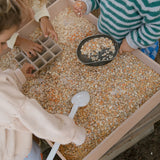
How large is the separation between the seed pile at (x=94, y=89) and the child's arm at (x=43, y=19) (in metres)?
0.12

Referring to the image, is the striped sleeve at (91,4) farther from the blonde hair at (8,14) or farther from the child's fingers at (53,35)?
the blonde hair at (8,14)

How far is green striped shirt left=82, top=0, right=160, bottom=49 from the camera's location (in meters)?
0.76

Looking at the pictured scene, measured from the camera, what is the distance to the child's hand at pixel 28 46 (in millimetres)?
992

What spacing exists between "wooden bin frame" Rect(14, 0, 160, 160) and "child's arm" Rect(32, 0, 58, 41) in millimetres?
56

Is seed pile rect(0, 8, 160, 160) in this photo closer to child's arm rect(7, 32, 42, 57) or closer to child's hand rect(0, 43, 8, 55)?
child's arm rect(7, 32, 42, 57)

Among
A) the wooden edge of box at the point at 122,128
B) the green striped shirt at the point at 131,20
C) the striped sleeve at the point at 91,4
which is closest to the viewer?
the green striped shirt at the point at 131,20

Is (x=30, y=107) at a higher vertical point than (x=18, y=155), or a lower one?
higher

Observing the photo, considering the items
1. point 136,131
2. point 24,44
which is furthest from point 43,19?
point 136,131

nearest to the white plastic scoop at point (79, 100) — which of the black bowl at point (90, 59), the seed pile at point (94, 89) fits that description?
the seed pile at point (94, 89)

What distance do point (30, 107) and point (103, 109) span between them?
0.43 meters

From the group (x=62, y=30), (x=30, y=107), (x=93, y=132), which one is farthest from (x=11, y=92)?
(x=62, y=30)

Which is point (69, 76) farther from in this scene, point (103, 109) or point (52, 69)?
point (103, 109)

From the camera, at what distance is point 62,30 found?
1.11 m

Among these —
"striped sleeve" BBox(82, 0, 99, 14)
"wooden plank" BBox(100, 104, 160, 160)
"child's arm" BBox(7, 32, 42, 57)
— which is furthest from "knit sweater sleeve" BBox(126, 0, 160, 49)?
"child's arm" BBox(7, 32, 42, 57)
